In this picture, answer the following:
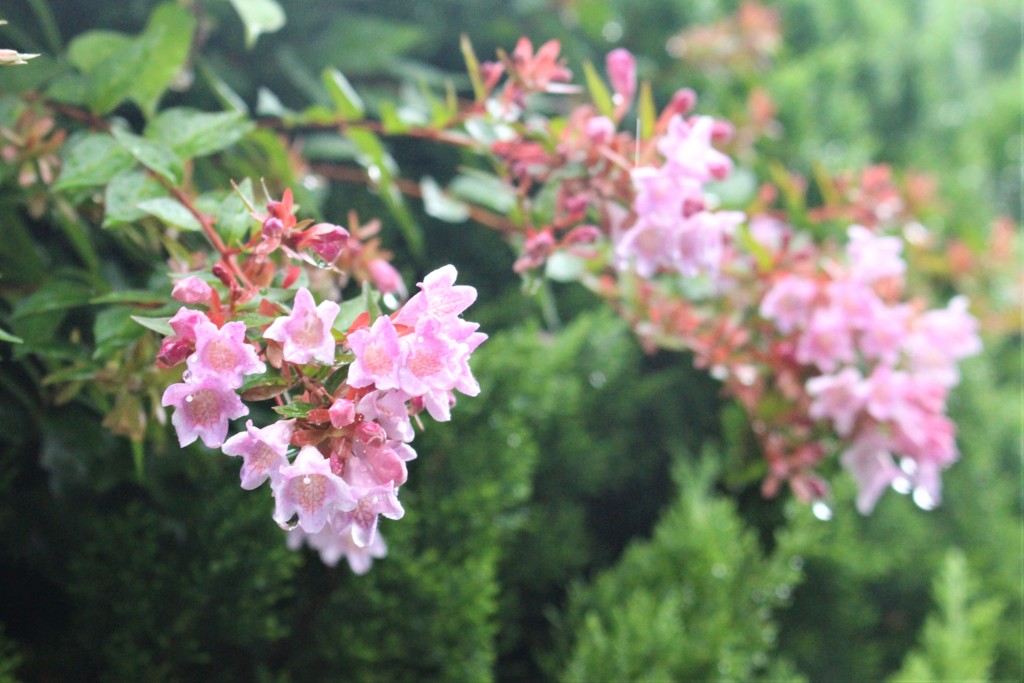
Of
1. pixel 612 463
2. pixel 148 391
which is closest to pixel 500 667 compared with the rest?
pixel 612 463

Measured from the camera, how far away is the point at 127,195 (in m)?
0.63

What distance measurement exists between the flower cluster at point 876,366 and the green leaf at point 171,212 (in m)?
0.62

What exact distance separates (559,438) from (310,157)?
0.46 metres

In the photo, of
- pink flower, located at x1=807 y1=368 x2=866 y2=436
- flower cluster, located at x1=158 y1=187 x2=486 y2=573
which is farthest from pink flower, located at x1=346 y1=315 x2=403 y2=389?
pink flower, located at x1=807 y1=368 x2=866 y2=436

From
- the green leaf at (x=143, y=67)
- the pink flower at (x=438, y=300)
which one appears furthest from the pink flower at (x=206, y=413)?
the green leaf at (x=143, y=67)

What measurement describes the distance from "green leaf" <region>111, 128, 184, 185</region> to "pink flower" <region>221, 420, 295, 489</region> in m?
0.25

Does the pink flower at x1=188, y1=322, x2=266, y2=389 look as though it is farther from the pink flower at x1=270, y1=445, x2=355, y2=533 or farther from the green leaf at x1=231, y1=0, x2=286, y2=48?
the green leaf at x1=231, y1=0, x2=286, y2=48

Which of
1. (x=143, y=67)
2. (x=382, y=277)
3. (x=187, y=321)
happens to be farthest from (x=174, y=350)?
(x=143, y=67)

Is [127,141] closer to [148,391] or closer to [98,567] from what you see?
[148,391]

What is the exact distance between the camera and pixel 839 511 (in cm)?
119

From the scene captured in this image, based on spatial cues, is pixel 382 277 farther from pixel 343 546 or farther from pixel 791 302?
pixel 791 302

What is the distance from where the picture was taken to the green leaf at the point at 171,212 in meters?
0.58

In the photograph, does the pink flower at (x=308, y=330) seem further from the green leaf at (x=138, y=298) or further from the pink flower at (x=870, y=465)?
the pink flower at (x=870, y=465)

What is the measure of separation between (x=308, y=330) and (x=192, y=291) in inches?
3.2
